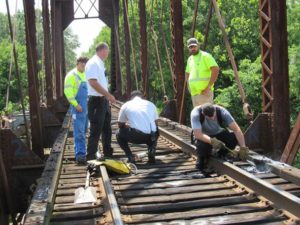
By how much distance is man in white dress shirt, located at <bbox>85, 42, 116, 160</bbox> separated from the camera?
6859 millimetres

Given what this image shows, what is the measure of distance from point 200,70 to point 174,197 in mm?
3317

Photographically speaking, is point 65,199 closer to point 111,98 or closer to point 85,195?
point 85,195

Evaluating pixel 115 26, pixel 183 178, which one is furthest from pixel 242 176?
pixel 115 26

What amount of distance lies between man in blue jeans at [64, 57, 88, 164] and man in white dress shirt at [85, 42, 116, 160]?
0.13 m

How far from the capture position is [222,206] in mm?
4828

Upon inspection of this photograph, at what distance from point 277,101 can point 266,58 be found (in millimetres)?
658

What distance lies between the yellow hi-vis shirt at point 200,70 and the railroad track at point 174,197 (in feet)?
5.33

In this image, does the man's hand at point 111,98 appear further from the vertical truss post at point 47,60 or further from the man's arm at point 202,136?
the vertical truss post at point 47,60

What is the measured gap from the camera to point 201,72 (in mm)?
8070

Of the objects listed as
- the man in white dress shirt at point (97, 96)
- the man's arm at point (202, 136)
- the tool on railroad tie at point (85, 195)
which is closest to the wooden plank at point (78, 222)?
the tool on railroad tie at point (85, 195)

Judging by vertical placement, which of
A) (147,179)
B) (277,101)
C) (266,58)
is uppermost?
(266,58)

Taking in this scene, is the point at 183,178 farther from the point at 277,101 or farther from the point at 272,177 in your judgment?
the point at 277,101

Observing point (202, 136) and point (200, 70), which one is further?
point (200, 70)

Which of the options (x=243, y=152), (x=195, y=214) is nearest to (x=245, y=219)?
(x=195, y=214)
